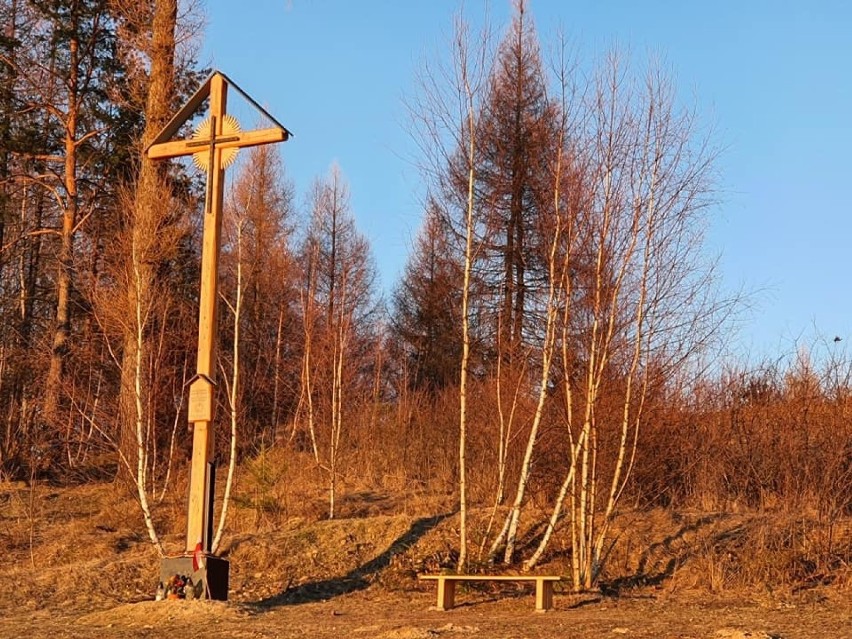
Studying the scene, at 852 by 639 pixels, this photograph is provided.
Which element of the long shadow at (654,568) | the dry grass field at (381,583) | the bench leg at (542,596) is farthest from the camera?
the long shadow at (654,568)

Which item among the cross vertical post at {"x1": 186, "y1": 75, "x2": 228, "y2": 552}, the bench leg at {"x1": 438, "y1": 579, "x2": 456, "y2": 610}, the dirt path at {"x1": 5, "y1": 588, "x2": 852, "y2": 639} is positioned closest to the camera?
the dirt path at {"x1": 5, "y1": 588, "x2": 852, "y2": 639}

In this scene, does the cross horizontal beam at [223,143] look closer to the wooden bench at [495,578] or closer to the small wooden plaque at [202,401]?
the small wooden plaque at [202,401]

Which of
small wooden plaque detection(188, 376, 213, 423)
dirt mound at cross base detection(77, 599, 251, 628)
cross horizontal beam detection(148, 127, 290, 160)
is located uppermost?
cross horizontal beam detection(148, 127, 290, 160)

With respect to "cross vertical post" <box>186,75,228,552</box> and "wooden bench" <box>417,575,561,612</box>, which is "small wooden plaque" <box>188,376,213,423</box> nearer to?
"cross vertical post" <box>186,75,228,552</box>

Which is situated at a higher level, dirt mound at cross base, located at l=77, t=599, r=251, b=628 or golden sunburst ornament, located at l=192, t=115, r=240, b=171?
golden sunburst ornament, located at l=192, t=115, r=240, b=171

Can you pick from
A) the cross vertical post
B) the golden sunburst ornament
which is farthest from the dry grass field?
the golden sunburst ornament

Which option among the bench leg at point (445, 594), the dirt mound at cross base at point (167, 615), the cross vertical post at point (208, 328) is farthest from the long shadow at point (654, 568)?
the cross vertical post at point (208, 328)

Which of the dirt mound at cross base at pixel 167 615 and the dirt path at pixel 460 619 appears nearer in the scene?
the dirt path at pixel 460 619

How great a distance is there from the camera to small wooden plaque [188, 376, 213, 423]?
32.8 feet

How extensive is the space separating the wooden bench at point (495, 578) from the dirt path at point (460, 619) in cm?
13

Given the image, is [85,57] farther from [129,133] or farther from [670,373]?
[670,373]

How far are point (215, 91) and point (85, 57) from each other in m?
11.5

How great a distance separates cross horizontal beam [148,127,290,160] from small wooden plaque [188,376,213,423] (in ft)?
8.48

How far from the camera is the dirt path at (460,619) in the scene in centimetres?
812
